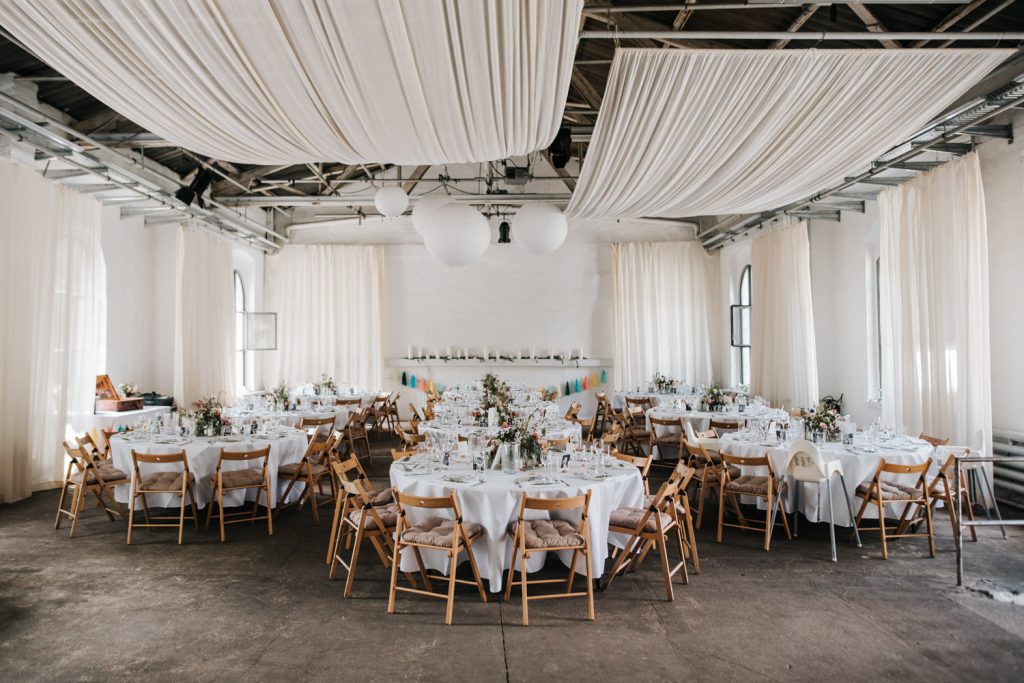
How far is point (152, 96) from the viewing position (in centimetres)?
373

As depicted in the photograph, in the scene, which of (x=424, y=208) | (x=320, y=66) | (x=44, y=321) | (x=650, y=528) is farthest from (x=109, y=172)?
(x=650, y=528)

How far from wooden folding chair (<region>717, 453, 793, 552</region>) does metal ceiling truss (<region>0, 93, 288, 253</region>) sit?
725 centimetres

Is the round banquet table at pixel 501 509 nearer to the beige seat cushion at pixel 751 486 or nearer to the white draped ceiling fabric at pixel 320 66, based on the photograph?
the beige seat cushion at pixel 751 486

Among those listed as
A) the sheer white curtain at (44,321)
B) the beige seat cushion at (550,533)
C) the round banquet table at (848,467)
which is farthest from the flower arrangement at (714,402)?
the sheer white curtain at (44,321)

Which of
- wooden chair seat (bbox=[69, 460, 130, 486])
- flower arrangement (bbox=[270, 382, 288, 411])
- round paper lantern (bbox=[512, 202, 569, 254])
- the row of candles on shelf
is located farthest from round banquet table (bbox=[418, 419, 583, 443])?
the row of candles on shelf

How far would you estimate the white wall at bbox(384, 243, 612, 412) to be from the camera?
14961 mm

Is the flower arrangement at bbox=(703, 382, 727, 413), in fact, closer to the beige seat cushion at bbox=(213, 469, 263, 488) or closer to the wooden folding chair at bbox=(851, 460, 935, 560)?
the wooden folding chair at bbox=(851, 460, 935, 560)

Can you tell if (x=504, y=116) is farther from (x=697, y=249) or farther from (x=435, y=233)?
(x=697, y=249)

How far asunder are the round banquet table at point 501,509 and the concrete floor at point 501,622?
258mm

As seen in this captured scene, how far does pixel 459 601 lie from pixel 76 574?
3.02 metres

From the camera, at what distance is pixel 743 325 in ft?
44.2

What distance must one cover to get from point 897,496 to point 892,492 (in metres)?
0.07

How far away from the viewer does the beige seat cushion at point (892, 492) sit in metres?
5.48

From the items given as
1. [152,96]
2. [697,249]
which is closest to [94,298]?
[152,96]
